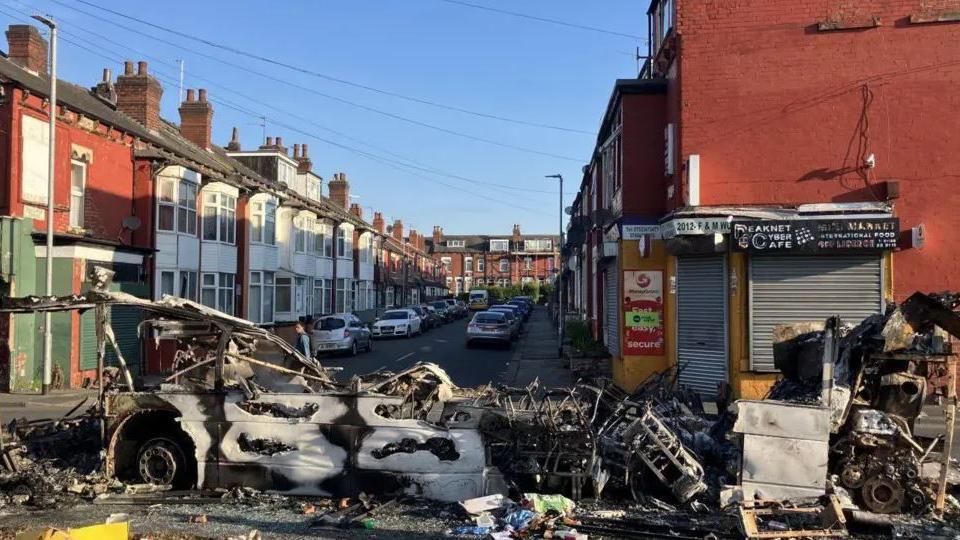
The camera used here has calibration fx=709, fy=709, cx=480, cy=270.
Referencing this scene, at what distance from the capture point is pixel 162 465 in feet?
26.1

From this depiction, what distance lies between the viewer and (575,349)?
20328 millimetres

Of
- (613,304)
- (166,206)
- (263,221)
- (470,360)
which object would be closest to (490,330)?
(470,360)

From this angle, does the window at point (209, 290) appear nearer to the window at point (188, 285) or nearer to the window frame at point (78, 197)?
the window at point (188, 285)

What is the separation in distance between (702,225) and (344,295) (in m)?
33.9

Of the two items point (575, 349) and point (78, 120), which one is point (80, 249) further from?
point (575, 349)

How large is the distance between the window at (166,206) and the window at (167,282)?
4.70 ft

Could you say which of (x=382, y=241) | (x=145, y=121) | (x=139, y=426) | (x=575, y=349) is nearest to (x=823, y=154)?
(x=575, y=349)

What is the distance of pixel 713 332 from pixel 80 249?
15224 mm

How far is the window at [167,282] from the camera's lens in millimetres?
22359

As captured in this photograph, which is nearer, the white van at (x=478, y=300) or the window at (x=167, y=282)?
the window at (x=167, y=282)

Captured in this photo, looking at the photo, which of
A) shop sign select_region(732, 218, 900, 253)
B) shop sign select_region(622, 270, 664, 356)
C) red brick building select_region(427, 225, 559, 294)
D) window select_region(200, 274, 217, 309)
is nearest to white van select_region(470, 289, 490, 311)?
red brick building select_region(427, 225, 559, 294)

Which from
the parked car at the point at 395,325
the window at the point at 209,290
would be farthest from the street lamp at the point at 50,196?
the parked car at the point at 395,325

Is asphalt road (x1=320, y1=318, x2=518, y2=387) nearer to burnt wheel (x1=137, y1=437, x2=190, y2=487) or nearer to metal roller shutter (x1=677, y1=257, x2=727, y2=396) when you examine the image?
metal roller shutter (x1=677, y1=257, x2=727, y2=396)

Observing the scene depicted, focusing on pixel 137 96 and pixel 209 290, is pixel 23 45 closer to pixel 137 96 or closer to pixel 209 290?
pixel 137 96
